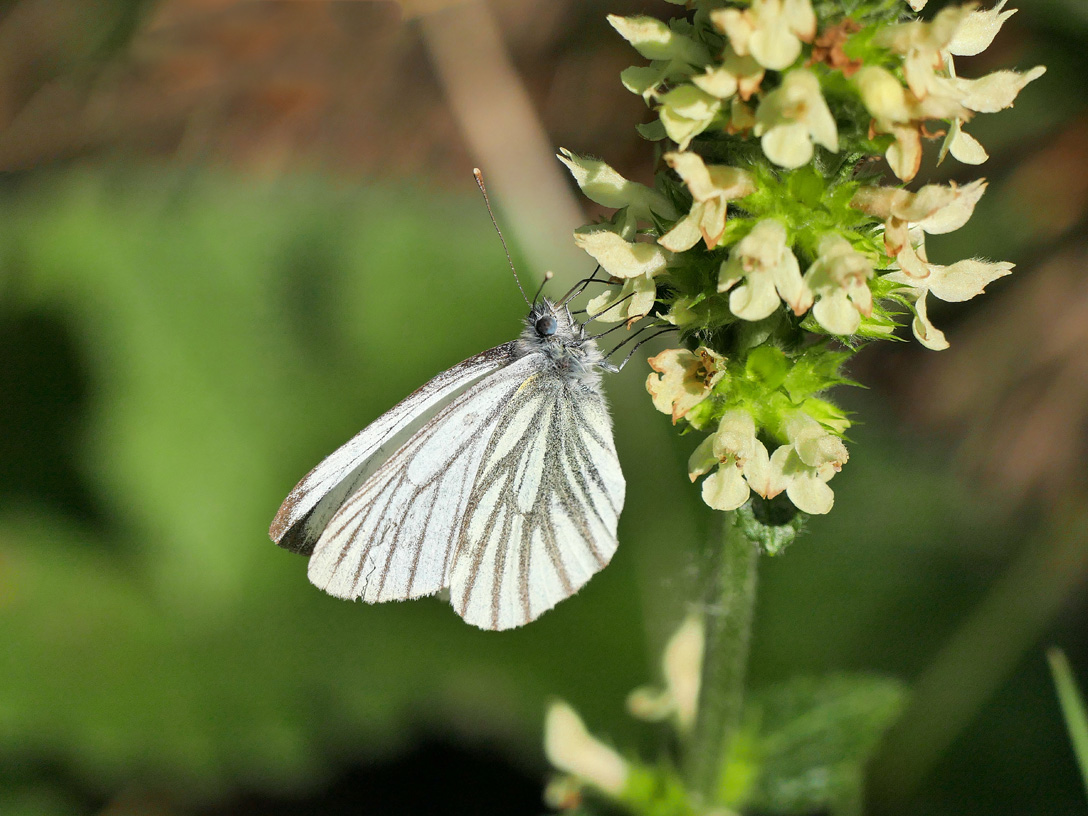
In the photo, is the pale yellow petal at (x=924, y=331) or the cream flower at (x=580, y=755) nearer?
the pale yellow petal at (x=924, y=331)

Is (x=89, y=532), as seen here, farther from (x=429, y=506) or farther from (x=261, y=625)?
(x=429, y=506)

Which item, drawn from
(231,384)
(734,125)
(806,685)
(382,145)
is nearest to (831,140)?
(734,125)

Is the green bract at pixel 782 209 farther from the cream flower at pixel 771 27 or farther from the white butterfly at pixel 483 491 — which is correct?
the white butterfly at pixel 483 491

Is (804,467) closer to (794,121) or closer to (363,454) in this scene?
(794,121)

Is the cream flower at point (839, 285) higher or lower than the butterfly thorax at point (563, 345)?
lower

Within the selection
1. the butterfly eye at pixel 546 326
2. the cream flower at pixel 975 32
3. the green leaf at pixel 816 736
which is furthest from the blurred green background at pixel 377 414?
the cream flower at pixel 975 32
